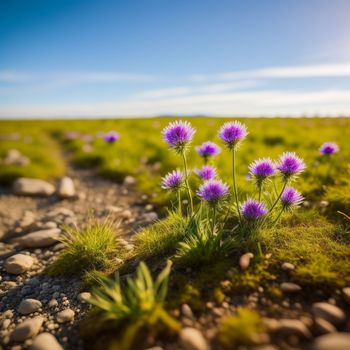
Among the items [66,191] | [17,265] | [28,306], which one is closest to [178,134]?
[28,306]

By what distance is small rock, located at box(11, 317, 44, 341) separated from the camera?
3025 millimetres

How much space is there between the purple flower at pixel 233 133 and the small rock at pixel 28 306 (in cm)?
294

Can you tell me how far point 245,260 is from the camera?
322cm

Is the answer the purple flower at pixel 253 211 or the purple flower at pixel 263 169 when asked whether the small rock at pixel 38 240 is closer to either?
the purple flower at pixel 253 211

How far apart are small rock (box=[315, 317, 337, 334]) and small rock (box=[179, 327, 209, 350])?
2.99 ft

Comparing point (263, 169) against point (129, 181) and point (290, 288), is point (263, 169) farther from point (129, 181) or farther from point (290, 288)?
point (129, 181)

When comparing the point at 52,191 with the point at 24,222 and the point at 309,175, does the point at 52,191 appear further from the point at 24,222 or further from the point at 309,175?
the point at 309,175

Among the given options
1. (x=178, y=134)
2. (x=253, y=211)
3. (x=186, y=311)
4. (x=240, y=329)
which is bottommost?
(x=186, y=311)

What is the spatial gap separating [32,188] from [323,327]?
7762mm

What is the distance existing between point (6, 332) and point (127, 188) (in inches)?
208

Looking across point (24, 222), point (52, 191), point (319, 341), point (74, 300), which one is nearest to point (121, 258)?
point (74, 300)

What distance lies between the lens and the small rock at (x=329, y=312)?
8.35ft

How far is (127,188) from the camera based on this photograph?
831 centimetres

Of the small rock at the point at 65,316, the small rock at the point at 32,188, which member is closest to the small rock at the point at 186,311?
the small rock at the point at 65,316
